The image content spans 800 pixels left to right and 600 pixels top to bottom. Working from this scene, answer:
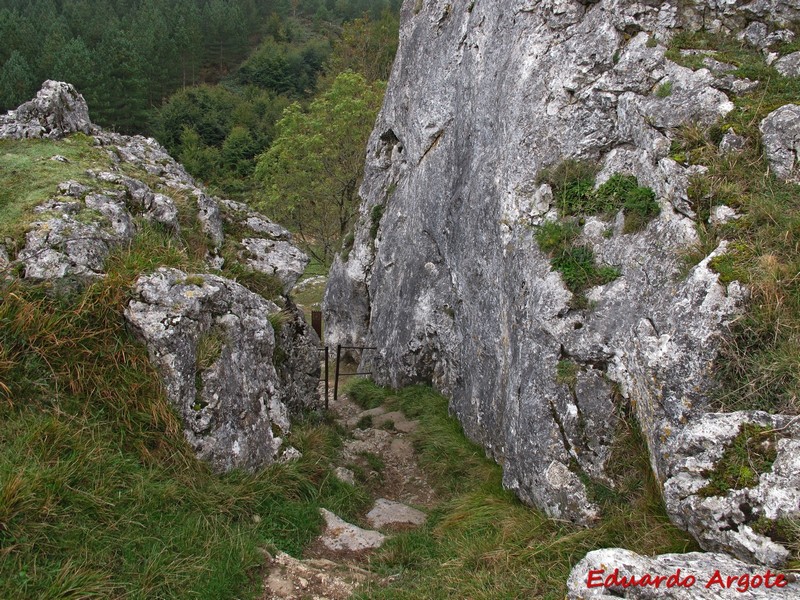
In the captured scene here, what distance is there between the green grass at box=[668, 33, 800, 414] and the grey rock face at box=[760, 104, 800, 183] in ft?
0.34

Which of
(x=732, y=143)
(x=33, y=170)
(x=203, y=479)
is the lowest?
(x=203, y=479)

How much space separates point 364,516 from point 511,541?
2413 millimetres

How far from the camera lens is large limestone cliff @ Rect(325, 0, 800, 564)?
522 cm

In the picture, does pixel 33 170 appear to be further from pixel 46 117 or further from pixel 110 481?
pixel 110 481

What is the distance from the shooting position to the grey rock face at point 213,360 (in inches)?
268

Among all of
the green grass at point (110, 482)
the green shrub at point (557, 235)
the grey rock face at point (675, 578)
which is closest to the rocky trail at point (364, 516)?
the green grass at point (110, 482)

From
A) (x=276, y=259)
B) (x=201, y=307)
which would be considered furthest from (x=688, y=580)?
(x=276, y=259)

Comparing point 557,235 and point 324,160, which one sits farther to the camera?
point 324,160

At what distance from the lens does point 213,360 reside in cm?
728

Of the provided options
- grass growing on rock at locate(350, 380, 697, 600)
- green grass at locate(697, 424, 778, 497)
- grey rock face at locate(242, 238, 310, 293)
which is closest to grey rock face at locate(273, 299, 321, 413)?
grey rock face at locate(242, 238, 310, 293)

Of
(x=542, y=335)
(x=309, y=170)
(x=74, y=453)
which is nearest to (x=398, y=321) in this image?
(x=542, y=335)

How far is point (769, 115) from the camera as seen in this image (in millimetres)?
6480

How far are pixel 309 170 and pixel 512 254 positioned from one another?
20664mm

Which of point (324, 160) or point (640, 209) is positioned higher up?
point (324, 160)
